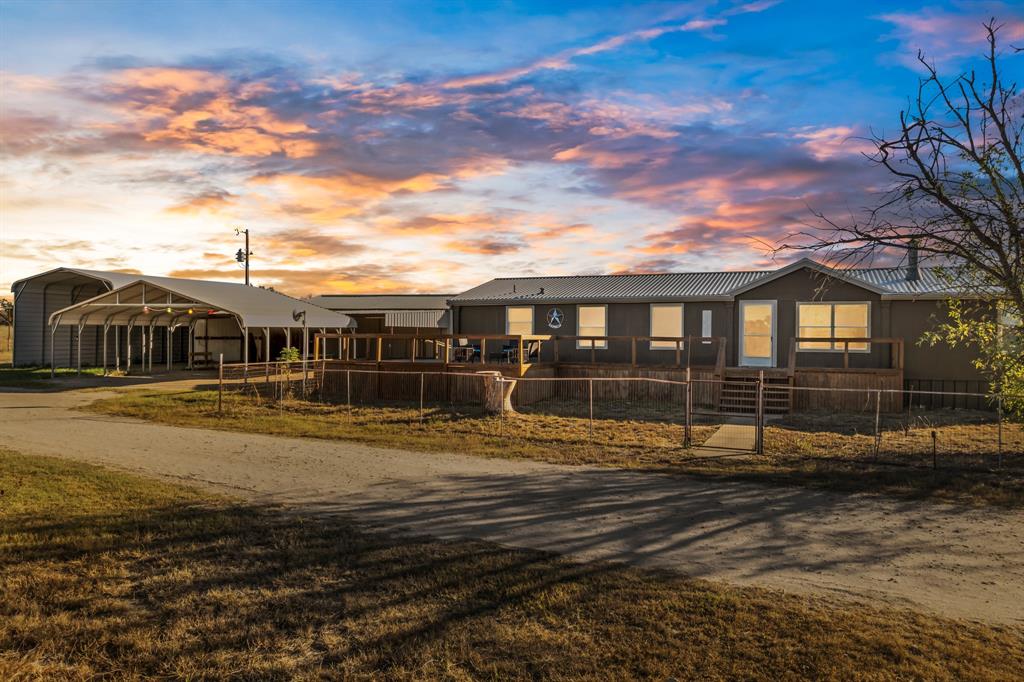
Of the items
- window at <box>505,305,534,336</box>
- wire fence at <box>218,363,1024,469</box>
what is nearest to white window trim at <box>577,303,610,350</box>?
window at <box>505,305,534,336</box>

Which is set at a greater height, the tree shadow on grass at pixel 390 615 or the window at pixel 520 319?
the window at pixel 520 319

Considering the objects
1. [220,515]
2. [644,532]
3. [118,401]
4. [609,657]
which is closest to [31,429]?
[118,401]

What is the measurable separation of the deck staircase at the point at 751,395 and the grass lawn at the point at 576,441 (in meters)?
3.26

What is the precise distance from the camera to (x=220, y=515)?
827cm

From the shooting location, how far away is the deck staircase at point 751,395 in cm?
1900

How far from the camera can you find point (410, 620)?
5332 mm

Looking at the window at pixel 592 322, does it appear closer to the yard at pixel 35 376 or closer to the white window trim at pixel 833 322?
the white window trim at pixel 833 322

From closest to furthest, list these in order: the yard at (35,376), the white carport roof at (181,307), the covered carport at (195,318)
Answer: the yard at (35,376)
the white carport roof at (181,307)
the covered carport at (195,318)

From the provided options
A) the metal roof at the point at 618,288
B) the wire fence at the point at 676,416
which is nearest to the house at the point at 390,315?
the metal roof at the point at 618,288

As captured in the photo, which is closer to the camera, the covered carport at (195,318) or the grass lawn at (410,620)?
the grass lawn at (410,620)

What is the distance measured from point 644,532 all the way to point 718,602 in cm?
201

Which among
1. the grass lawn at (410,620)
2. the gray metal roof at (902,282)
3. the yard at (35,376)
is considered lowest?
the grass lawn at (410,620)

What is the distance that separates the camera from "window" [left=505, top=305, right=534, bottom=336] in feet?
85.1

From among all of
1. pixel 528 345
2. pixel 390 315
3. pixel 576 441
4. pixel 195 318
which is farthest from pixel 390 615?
pixel 390 315
